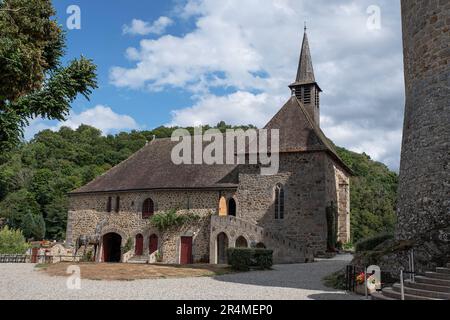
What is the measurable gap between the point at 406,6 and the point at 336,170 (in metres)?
13.7

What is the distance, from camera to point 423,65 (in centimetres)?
1230

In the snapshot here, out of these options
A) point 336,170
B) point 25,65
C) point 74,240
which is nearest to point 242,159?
point 336,170

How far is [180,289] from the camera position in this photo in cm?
1097

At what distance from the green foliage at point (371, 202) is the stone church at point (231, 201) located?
13239mm

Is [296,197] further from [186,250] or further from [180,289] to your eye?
[180,289]

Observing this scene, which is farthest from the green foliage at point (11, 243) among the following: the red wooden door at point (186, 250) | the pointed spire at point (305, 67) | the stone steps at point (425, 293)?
the stone steps at point (425, 293)

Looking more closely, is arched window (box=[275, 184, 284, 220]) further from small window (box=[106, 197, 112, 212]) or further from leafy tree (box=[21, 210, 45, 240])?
leafy tree (box=[21, 210, 45, 240])

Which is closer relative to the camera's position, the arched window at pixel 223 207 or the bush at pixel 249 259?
the bush at pixel 249 259

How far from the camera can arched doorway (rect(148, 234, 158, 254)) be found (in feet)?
84.6

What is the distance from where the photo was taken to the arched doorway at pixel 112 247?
2775cm

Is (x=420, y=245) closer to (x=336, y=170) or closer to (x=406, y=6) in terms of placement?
(x=406, y=6)

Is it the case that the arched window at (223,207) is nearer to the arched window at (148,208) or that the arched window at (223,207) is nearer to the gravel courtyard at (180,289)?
the arched window at (148,208)
